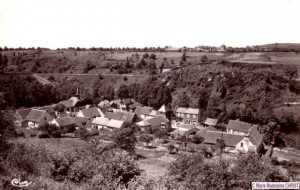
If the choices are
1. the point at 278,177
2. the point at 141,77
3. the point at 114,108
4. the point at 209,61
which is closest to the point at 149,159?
the point at 278,177

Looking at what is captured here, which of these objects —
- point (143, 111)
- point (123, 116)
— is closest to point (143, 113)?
point (143, 111)

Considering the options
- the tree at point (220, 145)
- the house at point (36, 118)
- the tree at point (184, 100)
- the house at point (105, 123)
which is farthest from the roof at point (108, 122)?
the tree at point (184, 100)

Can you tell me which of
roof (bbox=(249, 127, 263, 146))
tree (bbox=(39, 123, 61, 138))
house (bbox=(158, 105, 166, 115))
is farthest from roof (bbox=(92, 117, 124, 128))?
roof (bbox=(249, 127, 263, 146))

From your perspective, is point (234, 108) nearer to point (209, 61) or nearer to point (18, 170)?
point (209, 61)

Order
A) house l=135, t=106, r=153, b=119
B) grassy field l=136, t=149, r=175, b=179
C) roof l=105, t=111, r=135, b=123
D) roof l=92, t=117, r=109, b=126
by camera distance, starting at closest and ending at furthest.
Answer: grassy field l=136, t=149, r=175, b=179 < roof l=92, t=117, r=109, b=126 < roof l=105, t=111, r=135, b=123 < house l=135, t=106, r=153, b=119

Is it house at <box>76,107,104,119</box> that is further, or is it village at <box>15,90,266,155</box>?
house at <box>76,107,104,119</box>

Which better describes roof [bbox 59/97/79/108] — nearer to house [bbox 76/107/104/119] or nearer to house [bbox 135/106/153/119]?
house [bbox 76/107/104/119]

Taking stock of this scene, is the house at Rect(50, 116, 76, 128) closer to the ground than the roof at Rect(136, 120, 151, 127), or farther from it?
farther from it

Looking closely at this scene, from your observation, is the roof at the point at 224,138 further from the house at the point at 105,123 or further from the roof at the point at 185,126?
the house at the point at 105,123

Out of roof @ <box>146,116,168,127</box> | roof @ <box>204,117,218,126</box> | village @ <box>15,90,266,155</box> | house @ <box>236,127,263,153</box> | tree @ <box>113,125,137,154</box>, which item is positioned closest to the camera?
tree @ <box>113,125,137,154</box>
